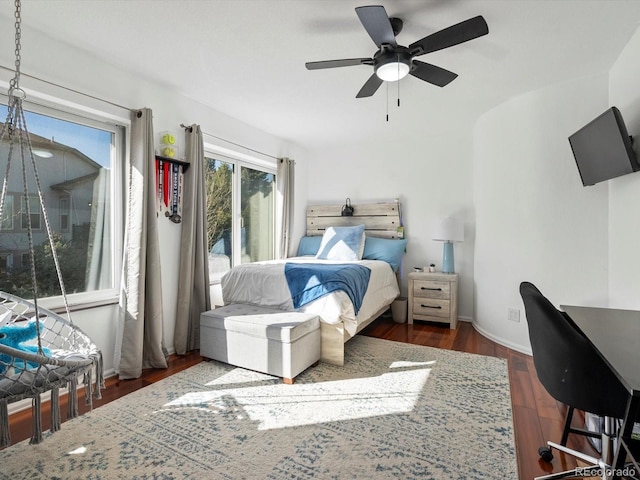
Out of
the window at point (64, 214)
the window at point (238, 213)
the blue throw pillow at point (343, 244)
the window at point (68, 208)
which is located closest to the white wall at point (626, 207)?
the blue throw pillow at point (343, 244)

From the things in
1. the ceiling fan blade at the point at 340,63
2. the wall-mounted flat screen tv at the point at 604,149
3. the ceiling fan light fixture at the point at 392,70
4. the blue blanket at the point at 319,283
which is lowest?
the blue blanket at the point at 319,283

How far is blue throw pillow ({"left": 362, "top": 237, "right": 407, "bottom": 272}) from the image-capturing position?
432 cm

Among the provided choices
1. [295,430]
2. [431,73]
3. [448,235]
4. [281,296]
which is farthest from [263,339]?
[448,235]

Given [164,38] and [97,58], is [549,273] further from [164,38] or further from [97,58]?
[97,58]

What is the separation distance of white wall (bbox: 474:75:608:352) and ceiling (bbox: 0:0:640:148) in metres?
0.23

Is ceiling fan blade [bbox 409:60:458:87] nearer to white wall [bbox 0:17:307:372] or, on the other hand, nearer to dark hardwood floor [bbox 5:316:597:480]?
white wall [bbox 0:17:307:372]

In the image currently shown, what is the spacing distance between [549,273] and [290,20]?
2.95 m

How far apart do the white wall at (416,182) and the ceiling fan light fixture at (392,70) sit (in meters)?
2.30

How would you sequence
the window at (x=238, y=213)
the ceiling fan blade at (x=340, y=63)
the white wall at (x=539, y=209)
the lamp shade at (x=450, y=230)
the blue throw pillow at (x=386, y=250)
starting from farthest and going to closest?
the blue throw pillow at (x=386, y=250) → the lamp shade at (x=450, y=230) → the window at (x=238, y=213) → the white wall at (x=539, y=209) → the ceiling fan blade at (x=340, y=63)

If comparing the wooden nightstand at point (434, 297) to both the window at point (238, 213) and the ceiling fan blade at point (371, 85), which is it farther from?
the ceiling fan blade at point (371, 85)

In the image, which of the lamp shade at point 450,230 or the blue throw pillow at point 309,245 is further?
the blue throw pillow at point 309,245

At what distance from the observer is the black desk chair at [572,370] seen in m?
1.32

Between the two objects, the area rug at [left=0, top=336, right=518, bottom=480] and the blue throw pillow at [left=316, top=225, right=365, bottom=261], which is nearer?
the area rug at [left=0, top=336, right=518, bottom=480]

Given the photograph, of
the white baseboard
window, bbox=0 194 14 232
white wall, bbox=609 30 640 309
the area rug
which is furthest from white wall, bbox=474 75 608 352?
window, bbox=0 194 14 232
